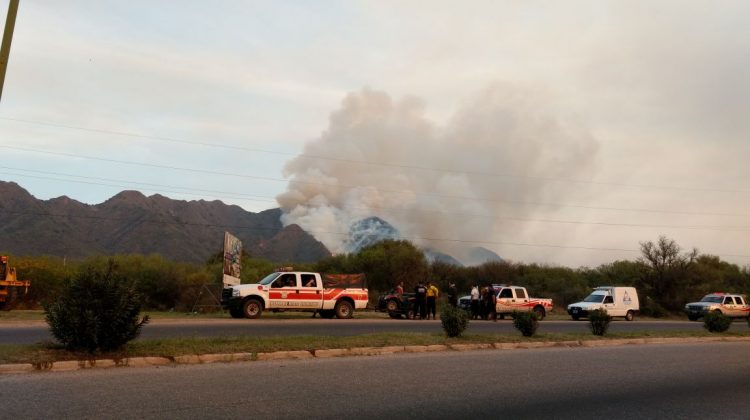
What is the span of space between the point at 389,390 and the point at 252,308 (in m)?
18.4

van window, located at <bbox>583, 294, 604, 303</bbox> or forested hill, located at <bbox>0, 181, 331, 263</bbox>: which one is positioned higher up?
forested hill, located at <bbox>0, 181, 331, 263</bbox>

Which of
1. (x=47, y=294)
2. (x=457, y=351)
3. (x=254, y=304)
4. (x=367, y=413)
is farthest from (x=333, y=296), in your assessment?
(x=367, y=413)

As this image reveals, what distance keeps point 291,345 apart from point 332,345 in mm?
958

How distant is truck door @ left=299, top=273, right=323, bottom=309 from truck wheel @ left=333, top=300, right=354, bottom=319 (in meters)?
0.93

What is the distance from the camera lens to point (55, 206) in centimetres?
9219

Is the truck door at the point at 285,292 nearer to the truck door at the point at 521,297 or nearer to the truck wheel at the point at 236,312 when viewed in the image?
the truck wheel at the point at 236,312

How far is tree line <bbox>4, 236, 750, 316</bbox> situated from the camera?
1483 inches

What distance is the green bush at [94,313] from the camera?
11531 mm

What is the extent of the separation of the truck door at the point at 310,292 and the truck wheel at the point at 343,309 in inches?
36.5

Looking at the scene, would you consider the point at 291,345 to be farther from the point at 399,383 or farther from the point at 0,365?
the point at 0,365

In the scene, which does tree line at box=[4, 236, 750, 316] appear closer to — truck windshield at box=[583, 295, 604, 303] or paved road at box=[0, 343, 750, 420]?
truck windshield at box=[583, 295, 604, 303]

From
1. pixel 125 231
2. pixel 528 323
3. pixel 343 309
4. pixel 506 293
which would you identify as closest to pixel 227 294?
pixel 343 309

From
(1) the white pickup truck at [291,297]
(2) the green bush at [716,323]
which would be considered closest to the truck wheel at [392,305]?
(1) the white pickup truck at [291,297]

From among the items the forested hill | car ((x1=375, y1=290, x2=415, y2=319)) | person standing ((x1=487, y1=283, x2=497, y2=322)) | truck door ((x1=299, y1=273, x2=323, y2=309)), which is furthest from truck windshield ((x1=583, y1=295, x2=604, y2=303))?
the forested hill
